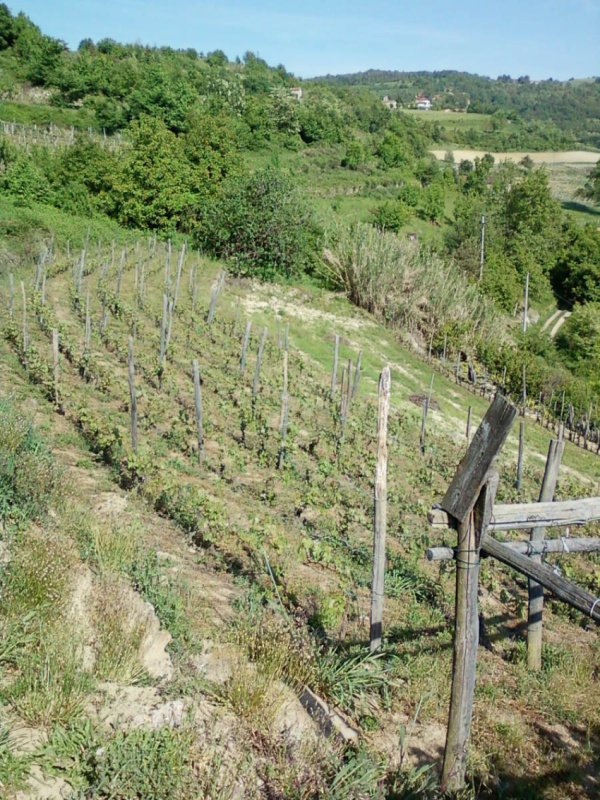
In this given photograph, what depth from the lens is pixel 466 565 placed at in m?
4.03

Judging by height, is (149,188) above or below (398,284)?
above

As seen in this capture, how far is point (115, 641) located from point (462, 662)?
2.22 metres

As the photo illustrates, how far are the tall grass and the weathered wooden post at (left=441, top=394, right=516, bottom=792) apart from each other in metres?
24.0

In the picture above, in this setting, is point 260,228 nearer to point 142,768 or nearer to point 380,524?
point 380,524

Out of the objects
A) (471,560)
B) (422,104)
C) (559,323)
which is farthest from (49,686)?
(422,104)

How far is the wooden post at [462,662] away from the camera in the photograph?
159 inches

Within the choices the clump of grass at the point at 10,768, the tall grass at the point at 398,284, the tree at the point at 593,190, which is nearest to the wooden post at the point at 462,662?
the clump of grass at the point at 10,768

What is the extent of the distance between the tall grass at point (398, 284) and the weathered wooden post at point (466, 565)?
2400cm

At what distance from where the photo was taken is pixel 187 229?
96.6 feet

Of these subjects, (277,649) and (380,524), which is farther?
(380,524)

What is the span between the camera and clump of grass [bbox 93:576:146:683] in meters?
4.24

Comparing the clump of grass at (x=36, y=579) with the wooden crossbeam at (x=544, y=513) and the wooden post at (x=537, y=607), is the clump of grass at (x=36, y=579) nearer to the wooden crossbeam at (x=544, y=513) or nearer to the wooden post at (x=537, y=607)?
the wooden crossbeam at (x=544, y=513)

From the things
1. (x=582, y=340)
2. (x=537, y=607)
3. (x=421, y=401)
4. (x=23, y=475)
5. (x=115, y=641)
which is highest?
(x=23, y=475)

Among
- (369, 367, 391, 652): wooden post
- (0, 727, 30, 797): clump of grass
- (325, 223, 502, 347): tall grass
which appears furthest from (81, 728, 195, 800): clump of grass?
(325, 223, 502, 347): tall grass
